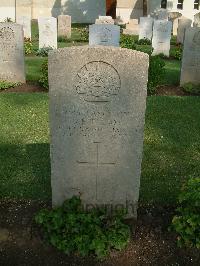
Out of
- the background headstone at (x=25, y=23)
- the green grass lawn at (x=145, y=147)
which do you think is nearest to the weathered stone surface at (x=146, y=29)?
the background headstone at (x=25, y=23)

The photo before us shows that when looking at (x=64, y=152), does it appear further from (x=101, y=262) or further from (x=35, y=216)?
(x=101, y=262)

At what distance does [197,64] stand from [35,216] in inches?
282

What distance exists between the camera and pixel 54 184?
4.24m

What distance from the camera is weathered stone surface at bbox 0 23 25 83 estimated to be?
32.2 ft

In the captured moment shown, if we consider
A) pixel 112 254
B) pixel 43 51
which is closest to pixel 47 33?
pixel 43 51

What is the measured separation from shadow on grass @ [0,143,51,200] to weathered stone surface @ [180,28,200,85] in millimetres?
5080

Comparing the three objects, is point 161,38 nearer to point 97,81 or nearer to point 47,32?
point 47,32

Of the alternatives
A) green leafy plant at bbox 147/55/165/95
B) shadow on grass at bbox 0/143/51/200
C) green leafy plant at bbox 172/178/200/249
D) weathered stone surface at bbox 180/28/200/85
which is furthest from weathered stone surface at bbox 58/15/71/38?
green leafy plant at bbox 172/178/200/249

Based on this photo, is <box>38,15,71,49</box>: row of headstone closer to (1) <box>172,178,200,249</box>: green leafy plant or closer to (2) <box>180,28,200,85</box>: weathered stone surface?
(2) <box>180,28,200,85</box>: weathered stone surface

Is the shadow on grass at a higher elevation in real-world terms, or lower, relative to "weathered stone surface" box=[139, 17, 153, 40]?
lower

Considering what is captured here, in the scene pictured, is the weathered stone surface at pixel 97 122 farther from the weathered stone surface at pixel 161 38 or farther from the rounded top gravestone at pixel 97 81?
the weathered stone surface at pixel 161 38

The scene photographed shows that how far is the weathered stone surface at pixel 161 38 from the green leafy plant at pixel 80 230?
11.5 meters

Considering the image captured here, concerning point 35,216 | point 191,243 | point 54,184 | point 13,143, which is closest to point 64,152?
point 54,184

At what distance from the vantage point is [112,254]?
3961mm
